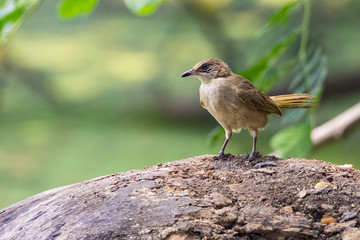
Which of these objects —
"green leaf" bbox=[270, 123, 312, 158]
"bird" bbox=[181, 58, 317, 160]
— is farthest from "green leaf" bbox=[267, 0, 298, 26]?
"green leaf" bbox=[270, 123, 312, 158]

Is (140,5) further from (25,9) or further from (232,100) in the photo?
(232,100)

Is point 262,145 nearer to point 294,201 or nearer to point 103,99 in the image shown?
point 103,99

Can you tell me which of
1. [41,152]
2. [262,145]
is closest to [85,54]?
[41,152]

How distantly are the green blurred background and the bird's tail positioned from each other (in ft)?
8.60

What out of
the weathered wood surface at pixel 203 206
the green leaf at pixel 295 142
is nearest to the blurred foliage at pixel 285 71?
the green leaf at pixel 295 142

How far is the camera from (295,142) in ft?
8.40

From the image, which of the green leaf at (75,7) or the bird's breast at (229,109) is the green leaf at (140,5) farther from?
Result: the bird's breast at (229,109)

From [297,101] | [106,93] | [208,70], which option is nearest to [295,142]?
[297,101]

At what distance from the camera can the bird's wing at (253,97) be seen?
2.46 meters

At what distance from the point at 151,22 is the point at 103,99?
101 cm

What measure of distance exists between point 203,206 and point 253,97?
0.84m

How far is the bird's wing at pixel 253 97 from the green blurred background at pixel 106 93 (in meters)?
2.78

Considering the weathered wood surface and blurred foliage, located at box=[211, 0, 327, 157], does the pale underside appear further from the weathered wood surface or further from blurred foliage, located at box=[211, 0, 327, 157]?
the weathered wood surface

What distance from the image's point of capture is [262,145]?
5.27m
